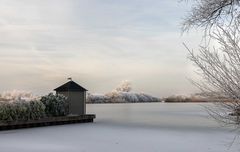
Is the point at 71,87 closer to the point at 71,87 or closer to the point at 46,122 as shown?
the point at 71,87

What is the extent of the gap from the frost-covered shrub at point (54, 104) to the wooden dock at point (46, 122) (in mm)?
586

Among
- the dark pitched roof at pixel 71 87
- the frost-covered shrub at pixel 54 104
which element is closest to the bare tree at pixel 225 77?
the frost-covered shrub at pixel 54 104

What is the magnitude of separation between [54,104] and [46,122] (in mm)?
1433

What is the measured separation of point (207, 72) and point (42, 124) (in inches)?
544

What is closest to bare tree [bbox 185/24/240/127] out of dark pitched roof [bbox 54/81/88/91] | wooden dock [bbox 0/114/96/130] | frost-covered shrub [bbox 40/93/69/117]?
wooden dock [bbox 0/114/96/130]

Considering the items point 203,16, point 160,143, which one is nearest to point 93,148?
point 160,143

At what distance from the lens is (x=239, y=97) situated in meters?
2.95

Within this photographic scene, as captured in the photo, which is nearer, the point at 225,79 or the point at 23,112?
the point at 225,79

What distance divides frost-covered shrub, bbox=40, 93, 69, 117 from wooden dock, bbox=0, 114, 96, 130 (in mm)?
586

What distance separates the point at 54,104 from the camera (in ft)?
58.4

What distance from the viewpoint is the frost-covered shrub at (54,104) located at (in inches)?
701

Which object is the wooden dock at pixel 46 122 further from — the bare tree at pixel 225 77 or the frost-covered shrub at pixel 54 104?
the bare tree at pixel 225 77

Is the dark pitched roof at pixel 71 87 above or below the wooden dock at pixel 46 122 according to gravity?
above

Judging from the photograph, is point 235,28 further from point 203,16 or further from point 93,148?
point 93,148
